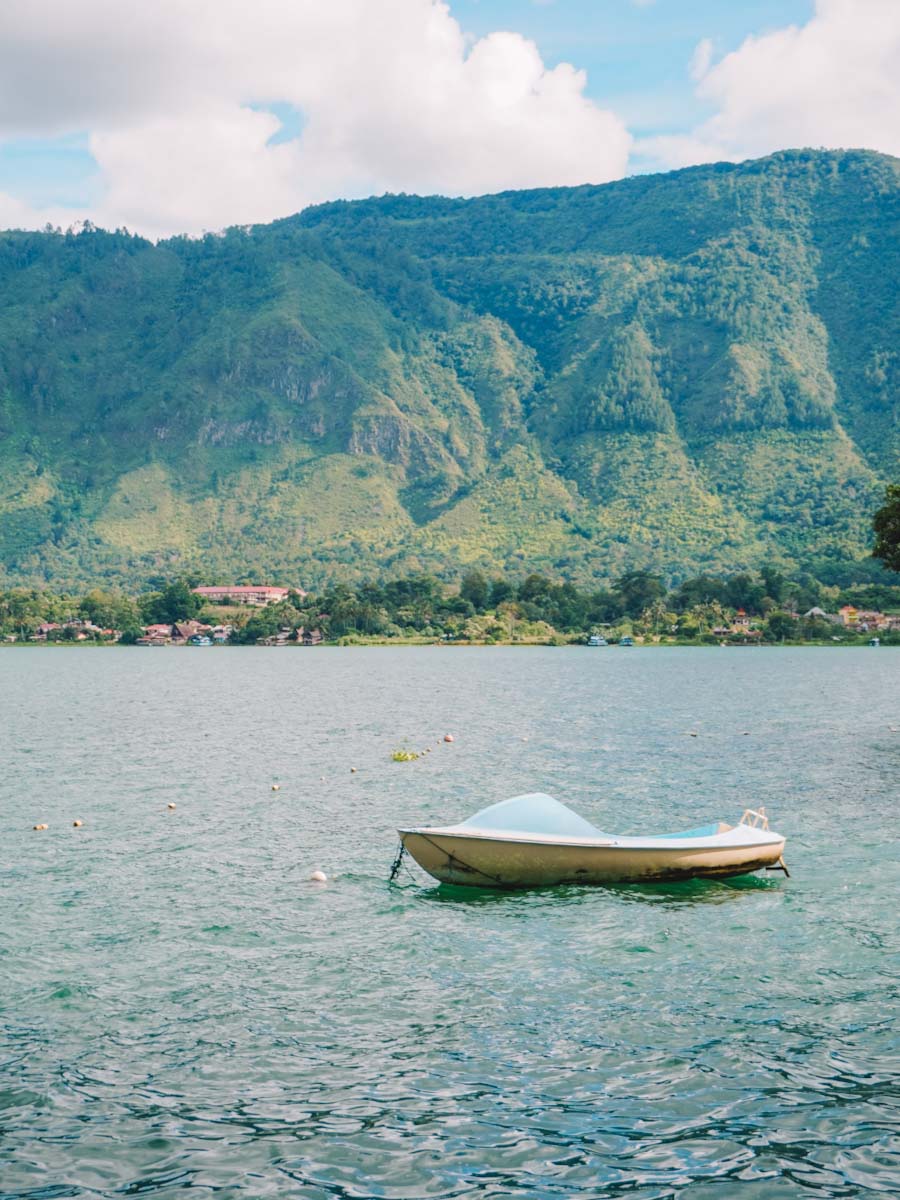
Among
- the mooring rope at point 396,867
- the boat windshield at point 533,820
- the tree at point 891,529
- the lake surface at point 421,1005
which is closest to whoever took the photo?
the lake surface at point 421,1005

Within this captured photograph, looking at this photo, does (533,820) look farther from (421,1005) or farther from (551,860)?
(421,1005)

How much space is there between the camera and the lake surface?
13.7m

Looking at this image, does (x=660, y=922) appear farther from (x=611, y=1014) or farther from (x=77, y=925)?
(x=77, y=925)

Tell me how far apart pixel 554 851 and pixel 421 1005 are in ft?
23.4

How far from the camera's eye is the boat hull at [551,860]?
25.4 meters

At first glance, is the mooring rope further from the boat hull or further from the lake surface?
the boat hull

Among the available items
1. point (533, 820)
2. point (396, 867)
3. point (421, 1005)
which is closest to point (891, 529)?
point (533, 820)

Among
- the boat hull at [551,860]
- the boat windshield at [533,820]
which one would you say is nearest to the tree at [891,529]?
the boat hull at [551,860]

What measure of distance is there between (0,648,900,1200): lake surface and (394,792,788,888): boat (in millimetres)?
455

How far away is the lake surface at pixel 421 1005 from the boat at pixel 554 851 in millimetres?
455

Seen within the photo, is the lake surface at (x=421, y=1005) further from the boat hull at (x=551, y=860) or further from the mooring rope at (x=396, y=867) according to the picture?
the boat hull at (x=551, y=860)

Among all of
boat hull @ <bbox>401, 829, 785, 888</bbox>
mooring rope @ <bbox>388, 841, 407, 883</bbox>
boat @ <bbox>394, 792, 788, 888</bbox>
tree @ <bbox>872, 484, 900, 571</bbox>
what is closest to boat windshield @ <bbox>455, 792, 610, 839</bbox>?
boat @ <bbox>394, 792, 788, 888</bbox>

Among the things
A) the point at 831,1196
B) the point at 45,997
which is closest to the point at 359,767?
the point at 45,997

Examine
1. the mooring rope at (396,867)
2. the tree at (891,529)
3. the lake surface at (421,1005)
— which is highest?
the tree at (891,529)
